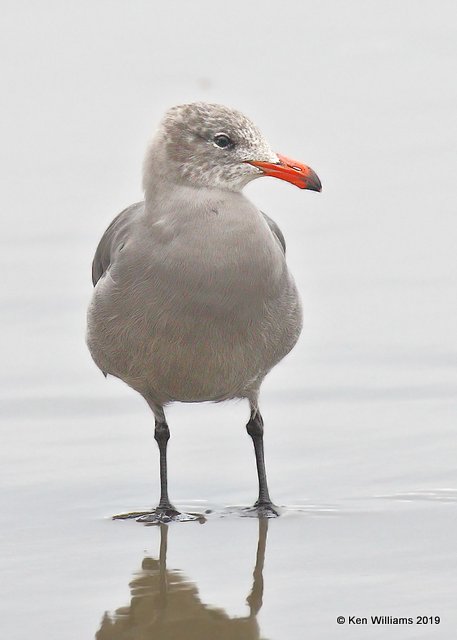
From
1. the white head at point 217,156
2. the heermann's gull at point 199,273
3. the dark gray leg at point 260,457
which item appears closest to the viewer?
the heermann's gull at point 199,273

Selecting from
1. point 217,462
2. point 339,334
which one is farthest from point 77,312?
point 217,462

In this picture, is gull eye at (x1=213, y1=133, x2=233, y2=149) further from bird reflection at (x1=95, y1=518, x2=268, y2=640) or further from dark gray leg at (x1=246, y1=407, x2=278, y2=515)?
bird reflection at (x1=95, y1=518, x2=268, y2=640)

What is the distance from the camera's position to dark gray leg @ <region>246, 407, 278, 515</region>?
794 centimetres

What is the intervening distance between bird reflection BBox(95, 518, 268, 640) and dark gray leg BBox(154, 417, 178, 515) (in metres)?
0.82

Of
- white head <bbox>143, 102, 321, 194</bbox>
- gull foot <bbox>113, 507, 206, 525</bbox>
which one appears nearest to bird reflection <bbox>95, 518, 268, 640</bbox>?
gull foot <bbox>113, 507, 206, 525</bbox>

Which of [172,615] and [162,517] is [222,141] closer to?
[162,517]

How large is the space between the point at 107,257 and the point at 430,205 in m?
5.25

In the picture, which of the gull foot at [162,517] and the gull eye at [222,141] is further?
the gull foot at [162,517]

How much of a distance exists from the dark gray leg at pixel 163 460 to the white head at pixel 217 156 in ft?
4.19

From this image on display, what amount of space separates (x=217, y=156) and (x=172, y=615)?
211cm

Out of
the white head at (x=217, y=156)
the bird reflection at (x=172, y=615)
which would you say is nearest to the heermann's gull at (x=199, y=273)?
the white head at (x=217, y=156)

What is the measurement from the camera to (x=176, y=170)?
7.72 m

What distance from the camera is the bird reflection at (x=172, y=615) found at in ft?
21.1

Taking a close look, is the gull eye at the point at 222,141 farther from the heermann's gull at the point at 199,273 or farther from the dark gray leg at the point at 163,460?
the dark gray leg at the point at 163,460
